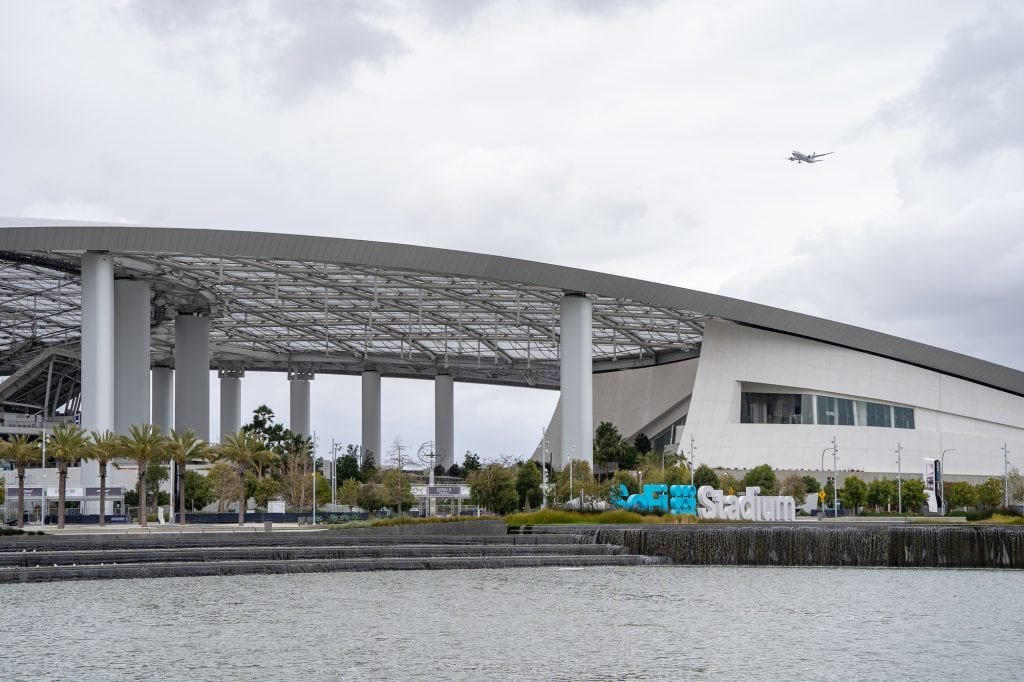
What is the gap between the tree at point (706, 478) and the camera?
234 ft

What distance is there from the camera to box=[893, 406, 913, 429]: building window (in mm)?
78062

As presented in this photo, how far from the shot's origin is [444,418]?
113125 mm

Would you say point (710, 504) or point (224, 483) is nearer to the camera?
point (710, 504)

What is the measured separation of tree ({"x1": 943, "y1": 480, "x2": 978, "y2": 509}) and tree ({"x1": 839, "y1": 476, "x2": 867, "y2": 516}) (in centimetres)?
561

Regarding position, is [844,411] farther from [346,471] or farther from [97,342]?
[97,342]

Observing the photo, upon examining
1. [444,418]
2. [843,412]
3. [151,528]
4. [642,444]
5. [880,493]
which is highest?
[444,418]

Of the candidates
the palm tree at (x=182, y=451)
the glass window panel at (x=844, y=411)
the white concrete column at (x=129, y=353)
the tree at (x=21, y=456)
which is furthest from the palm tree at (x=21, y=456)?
the glass window panel at (x=844, y=411)

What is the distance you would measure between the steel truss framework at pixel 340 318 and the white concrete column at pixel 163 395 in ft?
4.16

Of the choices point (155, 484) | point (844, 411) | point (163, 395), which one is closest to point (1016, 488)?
point (844, 411)

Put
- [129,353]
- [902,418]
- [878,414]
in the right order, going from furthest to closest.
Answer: [878,414], [902,418], [129,353]

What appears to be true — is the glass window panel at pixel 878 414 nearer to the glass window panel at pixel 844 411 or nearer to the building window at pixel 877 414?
the building window at pixel 877 414

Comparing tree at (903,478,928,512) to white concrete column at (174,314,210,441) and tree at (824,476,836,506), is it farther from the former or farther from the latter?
white concrete column at (174,314,210,441)

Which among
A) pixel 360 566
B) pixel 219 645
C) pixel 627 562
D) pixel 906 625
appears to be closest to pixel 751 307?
pixel 627 562

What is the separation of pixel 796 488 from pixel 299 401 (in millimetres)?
53462
